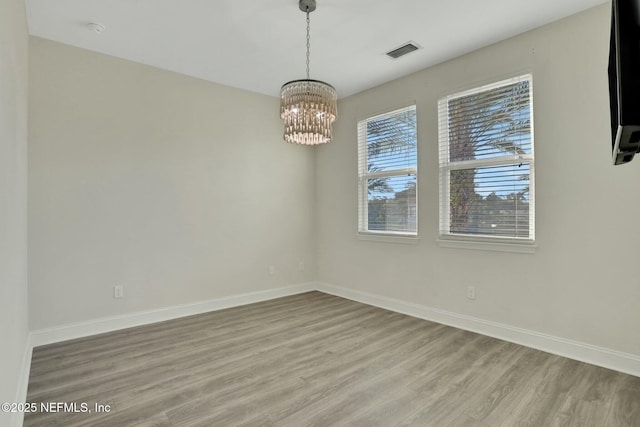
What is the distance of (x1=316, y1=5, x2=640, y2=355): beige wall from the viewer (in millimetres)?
2436

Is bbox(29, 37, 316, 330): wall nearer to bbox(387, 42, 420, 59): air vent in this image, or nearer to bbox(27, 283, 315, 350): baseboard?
bbox(27, 283, 315, 350): baseboard

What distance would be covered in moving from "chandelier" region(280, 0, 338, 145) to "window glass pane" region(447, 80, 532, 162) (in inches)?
62.3

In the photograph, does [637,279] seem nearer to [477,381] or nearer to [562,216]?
[562,216]

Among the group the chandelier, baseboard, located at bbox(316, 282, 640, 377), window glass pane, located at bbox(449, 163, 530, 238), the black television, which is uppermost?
the chandelier

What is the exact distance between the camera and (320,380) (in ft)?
7.47

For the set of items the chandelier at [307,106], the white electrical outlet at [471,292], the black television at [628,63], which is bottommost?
the white electrical outlet at [471,292]

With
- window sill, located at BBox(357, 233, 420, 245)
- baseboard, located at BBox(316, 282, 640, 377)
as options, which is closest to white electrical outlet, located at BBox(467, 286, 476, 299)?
baseboard, located at BBox(316, 282, 640, 377)

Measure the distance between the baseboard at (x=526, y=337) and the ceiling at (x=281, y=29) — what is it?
104 inches

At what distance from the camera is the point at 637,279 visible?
2.35 metres

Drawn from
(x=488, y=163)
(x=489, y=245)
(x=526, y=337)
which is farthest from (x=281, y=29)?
(x=526, y=337)

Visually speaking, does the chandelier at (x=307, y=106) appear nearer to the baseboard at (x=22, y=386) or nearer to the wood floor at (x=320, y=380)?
the wood floor at (x=320, y=380)

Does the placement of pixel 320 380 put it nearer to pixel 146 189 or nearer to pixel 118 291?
pixel 118 291

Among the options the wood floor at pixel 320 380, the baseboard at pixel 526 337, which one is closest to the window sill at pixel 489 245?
the baseboard at pixel 526 337

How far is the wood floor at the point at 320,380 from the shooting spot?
187 cm
